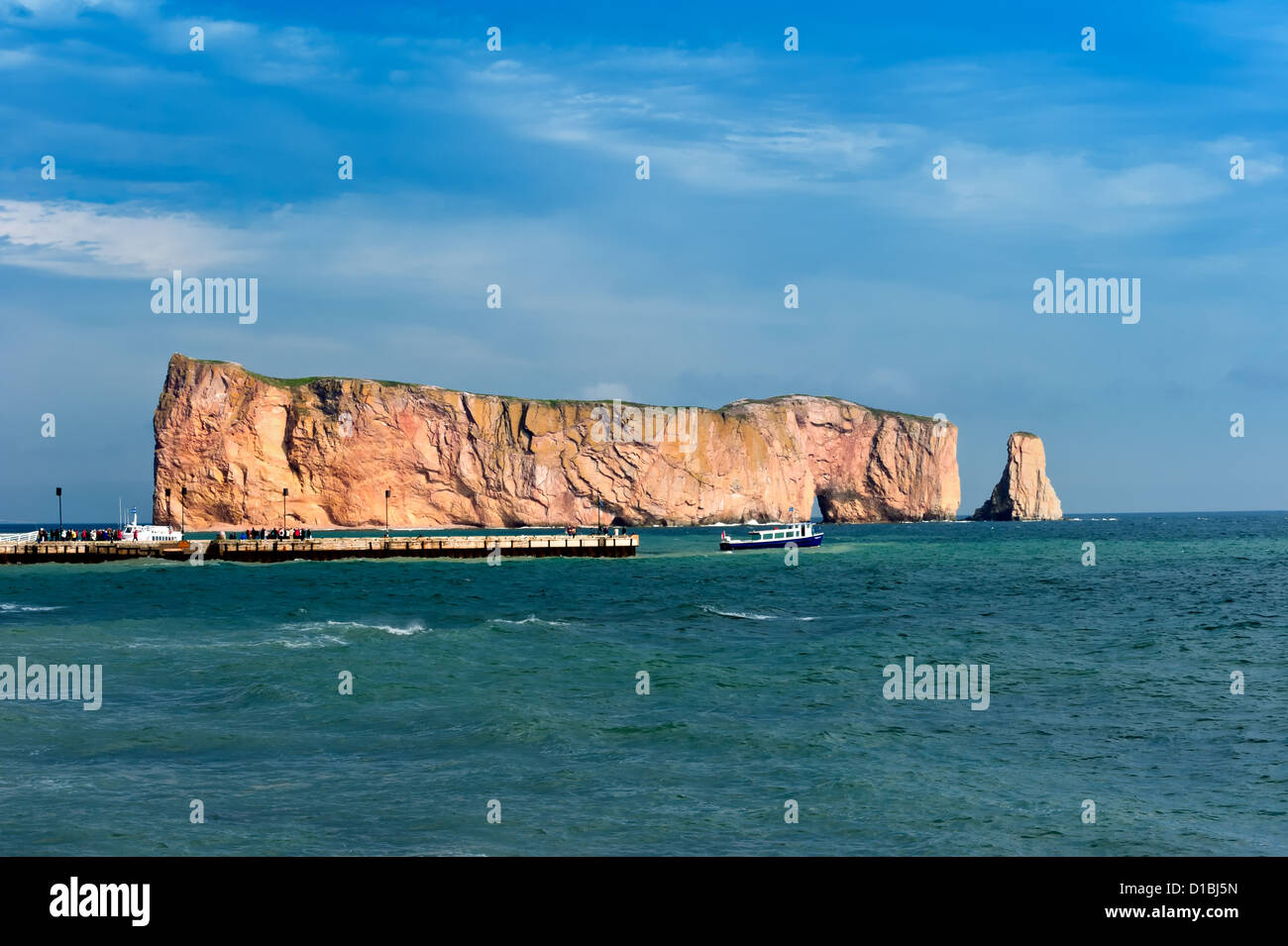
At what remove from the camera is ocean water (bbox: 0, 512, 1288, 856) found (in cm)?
1267

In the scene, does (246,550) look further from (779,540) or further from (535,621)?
(535,621)

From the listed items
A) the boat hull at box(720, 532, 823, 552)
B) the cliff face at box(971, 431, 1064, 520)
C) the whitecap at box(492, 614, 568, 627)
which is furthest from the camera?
the cliff face at box(971, 431, 1064, 520)

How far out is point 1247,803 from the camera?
551 inches

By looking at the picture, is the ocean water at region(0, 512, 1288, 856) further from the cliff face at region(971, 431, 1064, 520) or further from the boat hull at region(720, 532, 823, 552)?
the cliff face at region(971, 431, 1064, 520)

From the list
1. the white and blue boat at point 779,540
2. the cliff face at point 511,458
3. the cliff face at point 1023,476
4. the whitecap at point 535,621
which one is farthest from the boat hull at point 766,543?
the cliff face at point 1023,476

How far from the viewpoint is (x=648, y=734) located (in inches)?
715

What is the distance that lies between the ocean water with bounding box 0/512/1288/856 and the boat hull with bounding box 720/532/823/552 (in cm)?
5652

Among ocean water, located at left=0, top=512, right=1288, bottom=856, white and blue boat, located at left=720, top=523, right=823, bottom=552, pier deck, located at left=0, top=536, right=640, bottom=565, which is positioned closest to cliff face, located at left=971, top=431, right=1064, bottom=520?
white and blue boat, located at left=720, top=523, right=823, bottom=552

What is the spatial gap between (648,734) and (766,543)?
83.6m

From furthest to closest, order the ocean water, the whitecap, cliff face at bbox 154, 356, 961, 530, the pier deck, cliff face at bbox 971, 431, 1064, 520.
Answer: cliff face at bbox 971, 431, 1064, 520 → cliff face at bbox 154, 356, 961, 530 → the pier deck → the whitecap → the ocean water

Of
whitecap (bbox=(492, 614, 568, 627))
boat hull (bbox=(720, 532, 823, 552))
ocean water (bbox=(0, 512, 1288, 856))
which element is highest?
ocean water (bbox=(0, 512, 1288, 856))

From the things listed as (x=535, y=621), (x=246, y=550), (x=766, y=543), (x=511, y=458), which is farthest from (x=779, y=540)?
(x=535, y=621)

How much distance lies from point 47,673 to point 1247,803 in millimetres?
25346
